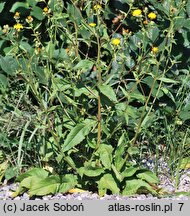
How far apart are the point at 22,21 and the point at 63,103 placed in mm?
963

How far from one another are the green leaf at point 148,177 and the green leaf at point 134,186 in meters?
0.04

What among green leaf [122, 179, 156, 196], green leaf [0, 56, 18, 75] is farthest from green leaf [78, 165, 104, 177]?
green leaf [0, 56, 18, 75]

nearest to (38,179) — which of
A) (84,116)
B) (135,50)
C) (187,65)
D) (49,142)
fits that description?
(49,142)

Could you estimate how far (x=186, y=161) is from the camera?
468 centimetres

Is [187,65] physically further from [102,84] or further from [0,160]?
[0,160]

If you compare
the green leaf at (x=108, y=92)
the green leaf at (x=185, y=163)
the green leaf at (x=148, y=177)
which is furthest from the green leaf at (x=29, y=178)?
the green leaf at (x=185, y=163)

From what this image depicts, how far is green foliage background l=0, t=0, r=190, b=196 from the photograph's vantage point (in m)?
4.09

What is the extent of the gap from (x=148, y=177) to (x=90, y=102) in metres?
0.72

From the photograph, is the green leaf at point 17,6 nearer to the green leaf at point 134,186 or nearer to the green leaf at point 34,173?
→ the green leaf at point 34,173

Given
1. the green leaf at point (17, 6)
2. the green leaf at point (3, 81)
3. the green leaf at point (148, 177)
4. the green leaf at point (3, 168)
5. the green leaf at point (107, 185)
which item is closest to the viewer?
the green leaf at point (107, 185)

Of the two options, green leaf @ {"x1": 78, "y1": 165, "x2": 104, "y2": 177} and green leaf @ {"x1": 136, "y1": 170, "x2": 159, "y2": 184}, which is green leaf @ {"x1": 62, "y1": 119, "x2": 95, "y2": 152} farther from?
green leaf @ {"x1": 136, "y1": 170, "x2": 159, "y2": 184}

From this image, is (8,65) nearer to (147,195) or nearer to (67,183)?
(67,183)

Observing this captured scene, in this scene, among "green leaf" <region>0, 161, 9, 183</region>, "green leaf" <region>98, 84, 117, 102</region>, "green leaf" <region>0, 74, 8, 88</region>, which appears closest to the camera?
"green leaf" <region>98, 84, 117, 102</region>

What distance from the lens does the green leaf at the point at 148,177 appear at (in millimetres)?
4258
